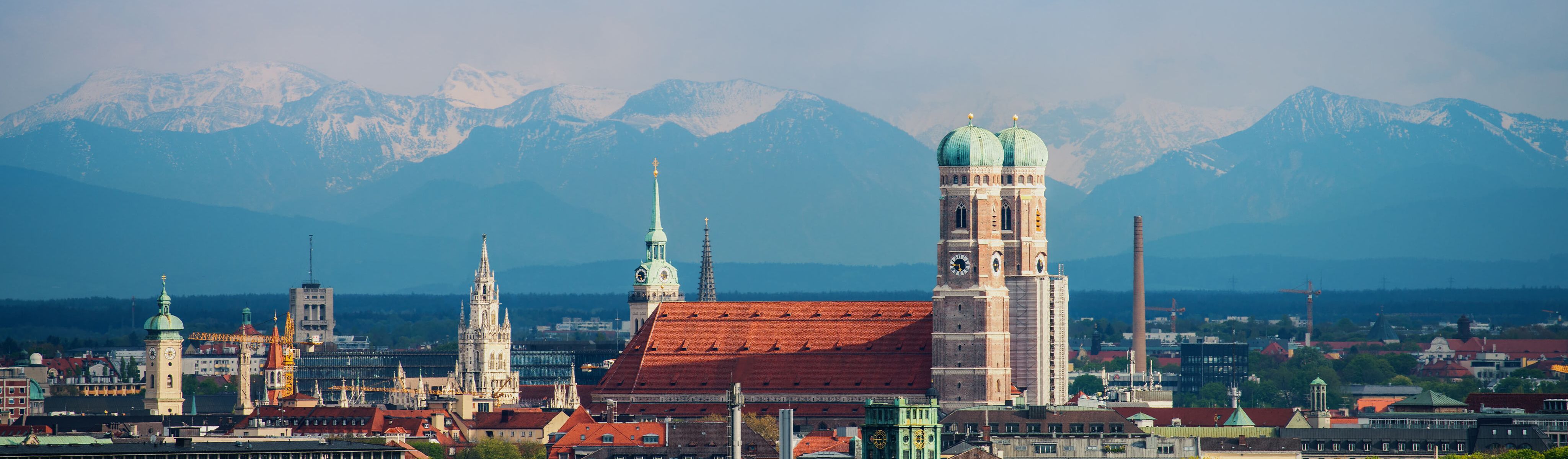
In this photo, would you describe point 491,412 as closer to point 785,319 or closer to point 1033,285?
point 785,319

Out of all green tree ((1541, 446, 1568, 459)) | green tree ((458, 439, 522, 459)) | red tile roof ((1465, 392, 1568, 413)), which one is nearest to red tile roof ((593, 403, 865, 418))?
green tree ((458, 439, 522, 459))

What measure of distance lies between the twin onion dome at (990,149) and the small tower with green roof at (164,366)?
58704mm

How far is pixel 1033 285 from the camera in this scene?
5015 inches

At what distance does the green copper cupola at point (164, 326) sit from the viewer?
167 meters

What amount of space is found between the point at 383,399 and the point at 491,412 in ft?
123

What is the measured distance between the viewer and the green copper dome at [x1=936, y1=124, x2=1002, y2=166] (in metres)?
124

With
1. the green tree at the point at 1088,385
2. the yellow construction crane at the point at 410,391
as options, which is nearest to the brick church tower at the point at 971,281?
the yellow construction crane at the point at 410,391

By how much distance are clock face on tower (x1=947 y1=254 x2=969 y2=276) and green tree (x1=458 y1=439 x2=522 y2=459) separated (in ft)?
66.4

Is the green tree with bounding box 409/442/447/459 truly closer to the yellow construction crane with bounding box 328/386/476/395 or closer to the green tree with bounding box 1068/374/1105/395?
the yellow construction crane with bounding box 328/386/476/395

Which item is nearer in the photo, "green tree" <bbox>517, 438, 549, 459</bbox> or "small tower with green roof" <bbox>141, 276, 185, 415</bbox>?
"green tree" <bbox>517, 438, 549, 459</bbox>

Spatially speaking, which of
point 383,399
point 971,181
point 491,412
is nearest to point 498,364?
point 383,399

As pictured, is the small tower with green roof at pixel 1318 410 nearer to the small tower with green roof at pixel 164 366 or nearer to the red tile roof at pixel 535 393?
the red tile roof at pixel 535 393

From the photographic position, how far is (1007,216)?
126 metres

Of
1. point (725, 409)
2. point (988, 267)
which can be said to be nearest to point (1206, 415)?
point (988, 267)
